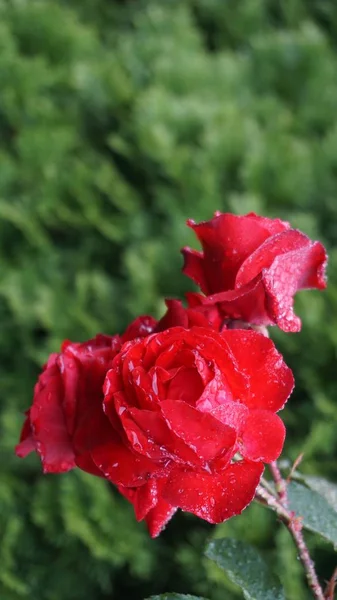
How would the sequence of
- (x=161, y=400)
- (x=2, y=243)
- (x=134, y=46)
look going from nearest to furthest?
(x=161, y=400) < (x=2, y=243) < (x=134, y=46)

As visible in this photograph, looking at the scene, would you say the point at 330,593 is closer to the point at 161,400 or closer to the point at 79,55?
the point at 161,400

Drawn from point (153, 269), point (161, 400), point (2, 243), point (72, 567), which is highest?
point (161, 400)

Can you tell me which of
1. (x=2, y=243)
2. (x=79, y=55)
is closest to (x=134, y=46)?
(x=79, y=55)

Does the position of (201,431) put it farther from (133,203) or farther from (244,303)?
(133,203)

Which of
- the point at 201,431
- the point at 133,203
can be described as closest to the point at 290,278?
the point at 201,431

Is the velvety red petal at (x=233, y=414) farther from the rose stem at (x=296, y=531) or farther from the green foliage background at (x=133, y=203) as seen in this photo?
the green foliage background at (x=133, y=203)

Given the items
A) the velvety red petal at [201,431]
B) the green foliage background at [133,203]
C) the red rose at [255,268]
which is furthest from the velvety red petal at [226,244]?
the green foliage background at [133,203]
